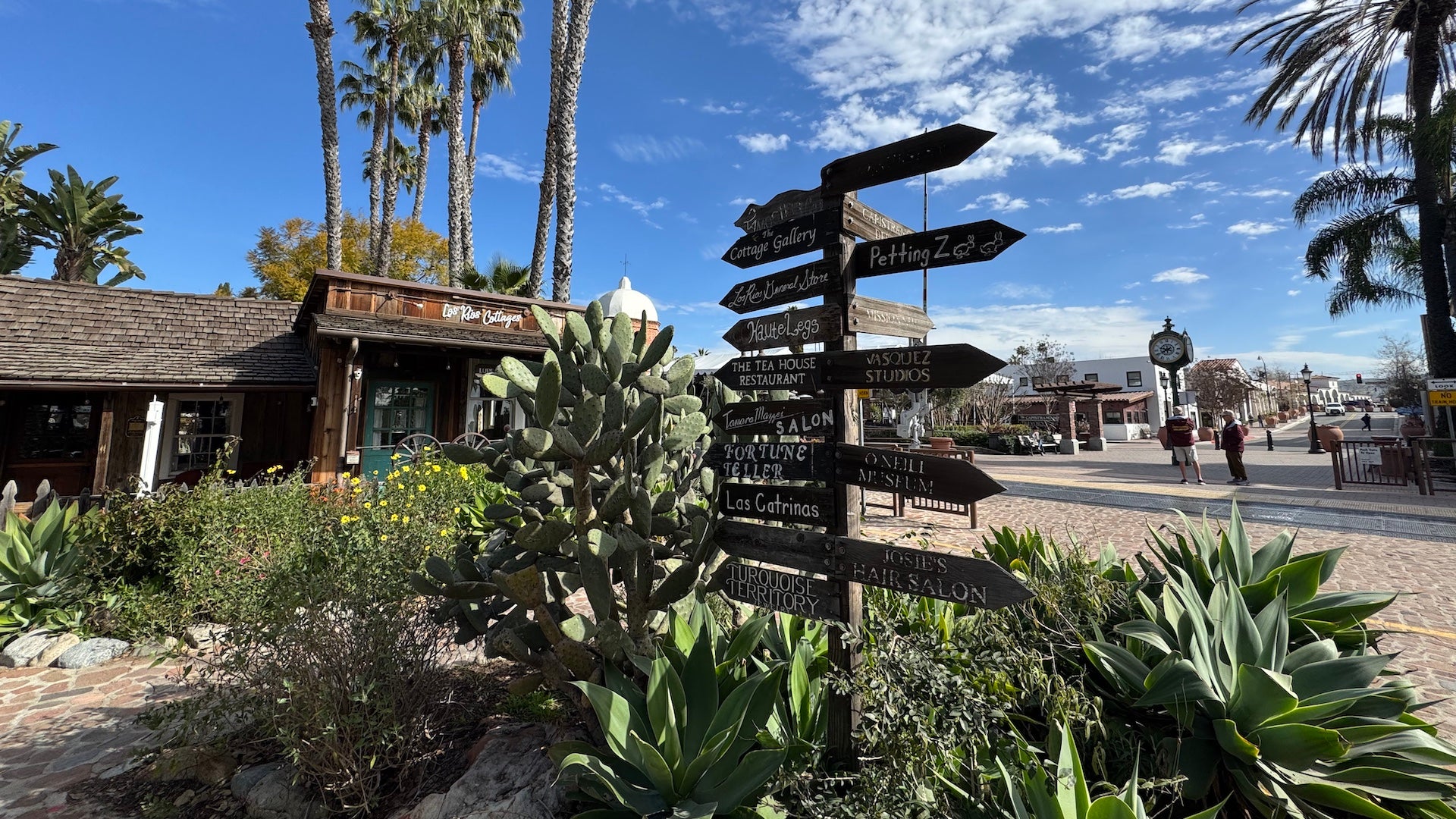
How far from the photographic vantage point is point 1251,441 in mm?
29203

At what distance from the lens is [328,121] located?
51.1ft

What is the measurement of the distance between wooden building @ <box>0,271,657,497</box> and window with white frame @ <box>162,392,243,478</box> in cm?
2

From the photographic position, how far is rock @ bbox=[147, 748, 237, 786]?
260 centimetres

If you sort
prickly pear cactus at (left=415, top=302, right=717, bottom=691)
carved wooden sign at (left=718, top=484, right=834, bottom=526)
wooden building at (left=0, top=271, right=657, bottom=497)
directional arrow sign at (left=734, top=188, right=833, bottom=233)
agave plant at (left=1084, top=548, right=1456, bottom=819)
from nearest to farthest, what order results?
agave plant at (left=1084, top=548, right=1456, bottom=819)
prickly pear cactus at (left=415, top=302, right=717, bottom=691)
carved wooden sign at (left=718, top=484, right=834, bottom=526)
directional arrow sign at (left=734, top=188, right=833, bottom=233)
wooden building at (left=0, top=271, right=657, bottom=497)

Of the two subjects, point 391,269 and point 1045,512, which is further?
point 391,269

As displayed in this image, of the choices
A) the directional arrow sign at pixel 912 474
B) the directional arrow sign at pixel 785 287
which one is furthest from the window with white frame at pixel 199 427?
the directional arrow sign at pixel 912 474

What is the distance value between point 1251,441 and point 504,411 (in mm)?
36746

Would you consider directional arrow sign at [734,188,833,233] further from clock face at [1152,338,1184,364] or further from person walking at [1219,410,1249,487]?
clock face at [1152,338,1184,364]

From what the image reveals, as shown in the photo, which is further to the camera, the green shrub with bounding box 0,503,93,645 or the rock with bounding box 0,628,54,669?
the green shrub with bounding box 0,503,93,645

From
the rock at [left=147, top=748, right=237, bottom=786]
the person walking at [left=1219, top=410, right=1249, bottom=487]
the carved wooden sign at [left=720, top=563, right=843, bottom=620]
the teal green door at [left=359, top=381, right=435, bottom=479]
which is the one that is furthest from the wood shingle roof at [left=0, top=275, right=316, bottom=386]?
the person walking at [left=1219, top=410, right=1249, bottom=487]

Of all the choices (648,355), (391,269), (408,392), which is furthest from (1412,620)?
(391,269)

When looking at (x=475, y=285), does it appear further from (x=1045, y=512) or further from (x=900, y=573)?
(x=900, y=573)

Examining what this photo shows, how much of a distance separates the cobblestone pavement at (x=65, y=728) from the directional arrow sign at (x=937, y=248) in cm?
402

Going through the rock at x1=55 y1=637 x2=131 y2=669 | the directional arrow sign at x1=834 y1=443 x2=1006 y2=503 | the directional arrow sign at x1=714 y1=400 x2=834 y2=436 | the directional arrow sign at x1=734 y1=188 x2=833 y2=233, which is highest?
the directional arrow sign at x1=734 y1=188 x2=833 y2=233
